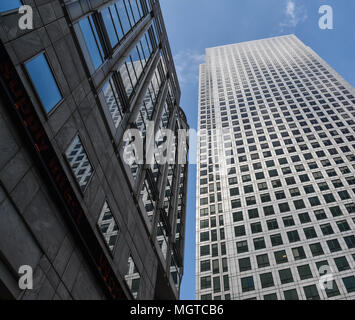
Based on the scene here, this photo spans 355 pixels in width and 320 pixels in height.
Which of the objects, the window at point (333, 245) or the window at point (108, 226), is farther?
the window at point (333, 245)

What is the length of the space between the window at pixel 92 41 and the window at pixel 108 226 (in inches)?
343

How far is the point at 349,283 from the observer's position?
4012 centimetres

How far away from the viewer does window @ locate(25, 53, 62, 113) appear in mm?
13492

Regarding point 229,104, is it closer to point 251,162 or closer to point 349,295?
point 251,162

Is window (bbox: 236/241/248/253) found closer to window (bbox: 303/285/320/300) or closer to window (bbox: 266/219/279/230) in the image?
window (bbox: 266/219/279/230)

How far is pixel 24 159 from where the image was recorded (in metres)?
12.0

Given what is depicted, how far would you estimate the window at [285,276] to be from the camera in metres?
43.0

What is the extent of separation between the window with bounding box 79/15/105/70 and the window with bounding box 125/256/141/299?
12.3 meters

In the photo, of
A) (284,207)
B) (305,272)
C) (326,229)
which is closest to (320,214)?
(326,229)

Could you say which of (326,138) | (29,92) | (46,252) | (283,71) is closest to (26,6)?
(29,92)

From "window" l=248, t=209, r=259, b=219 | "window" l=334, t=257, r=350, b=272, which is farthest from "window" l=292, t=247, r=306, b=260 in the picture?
"window" l=248, t=209, r=259, b=219

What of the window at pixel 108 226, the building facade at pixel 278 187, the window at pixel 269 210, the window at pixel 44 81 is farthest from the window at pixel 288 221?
the window at pixel 44 81

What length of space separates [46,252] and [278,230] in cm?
4372

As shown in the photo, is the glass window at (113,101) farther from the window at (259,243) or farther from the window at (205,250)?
the window at (205,250)
